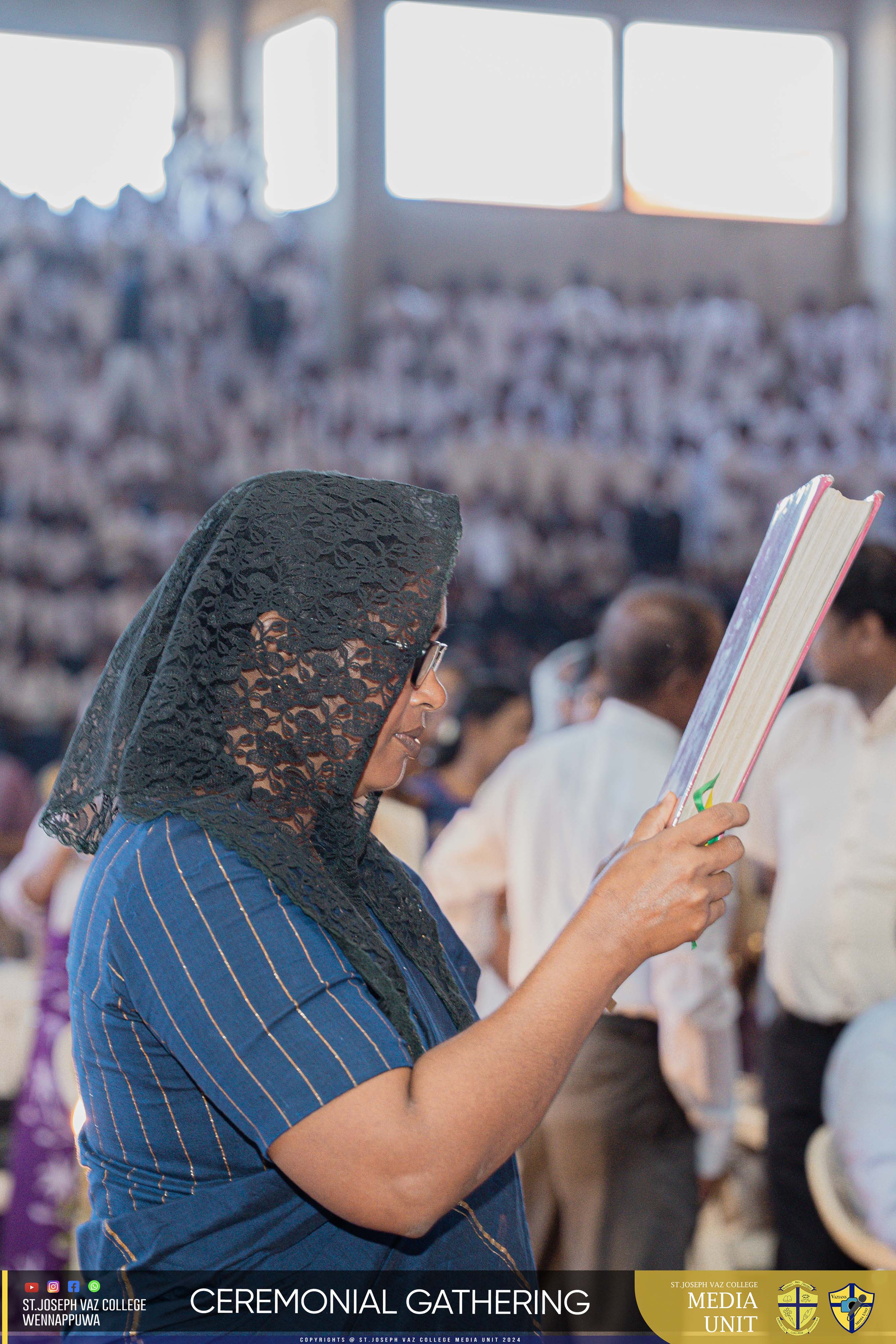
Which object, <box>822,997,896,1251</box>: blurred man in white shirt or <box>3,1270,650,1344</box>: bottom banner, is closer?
<box>3,1270,650,1344</box>: bottom banner

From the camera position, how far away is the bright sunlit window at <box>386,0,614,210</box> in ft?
37.8

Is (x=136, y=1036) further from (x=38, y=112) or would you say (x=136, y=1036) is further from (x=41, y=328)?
(x=38, y=112)

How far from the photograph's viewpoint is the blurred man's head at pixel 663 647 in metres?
2.24

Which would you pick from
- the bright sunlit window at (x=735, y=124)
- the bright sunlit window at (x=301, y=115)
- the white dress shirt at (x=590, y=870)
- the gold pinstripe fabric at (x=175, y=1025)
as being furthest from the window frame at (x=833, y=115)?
the gold pinstripe fabric at (x=175, y=1025)

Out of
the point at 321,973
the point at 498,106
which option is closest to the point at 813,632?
the point at 321,973

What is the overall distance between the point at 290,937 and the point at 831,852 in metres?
1.63

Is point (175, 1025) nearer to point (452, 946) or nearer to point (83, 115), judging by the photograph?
point (452, 946)

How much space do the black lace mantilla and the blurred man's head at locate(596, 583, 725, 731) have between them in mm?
1342

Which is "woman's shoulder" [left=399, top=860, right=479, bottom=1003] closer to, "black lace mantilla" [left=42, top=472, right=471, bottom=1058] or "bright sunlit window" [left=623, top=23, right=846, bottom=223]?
"black lace mantilla" [left=42, top=472, right=471, bottom=1058]

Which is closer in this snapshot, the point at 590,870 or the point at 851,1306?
the point at 851,1306

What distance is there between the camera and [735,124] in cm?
1255

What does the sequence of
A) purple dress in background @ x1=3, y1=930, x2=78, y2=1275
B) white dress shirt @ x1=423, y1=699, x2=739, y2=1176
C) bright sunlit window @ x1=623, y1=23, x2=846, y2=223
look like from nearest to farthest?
white dress shirt @ x1=423, y1=699, x2=739, y2=1176 → purple dress in background @ x1=3, y1=930, x2=78, y2=1275 → bright sunlit window @ x1=623, y1=23, x2=846, y2=223

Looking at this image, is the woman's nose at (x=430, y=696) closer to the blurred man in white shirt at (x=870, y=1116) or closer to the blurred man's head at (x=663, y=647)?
the blurred man in white shirt at (x=870, y=1116)

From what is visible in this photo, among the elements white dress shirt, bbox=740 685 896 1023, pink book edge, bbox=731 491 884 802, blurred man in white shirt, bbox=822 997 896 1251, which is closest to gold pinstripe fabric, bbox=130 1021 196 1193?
pink book edge, bbox=731 491 884 802
